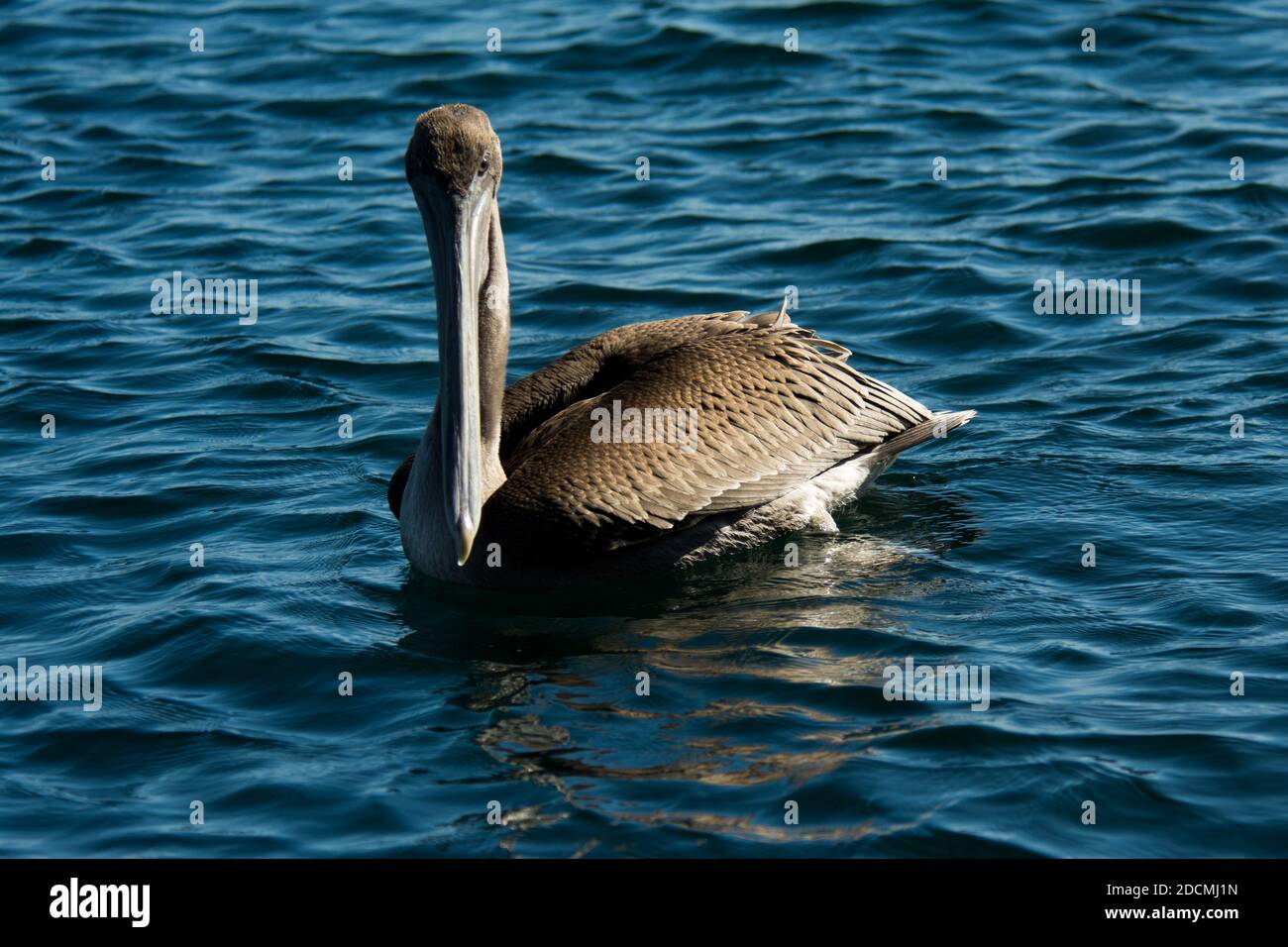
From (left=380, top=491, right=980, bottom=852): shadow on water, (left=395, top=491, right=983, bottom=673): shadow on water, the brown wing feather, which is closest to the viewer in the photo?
(left=380, top=491, right=980, bottom=852): shadow on water

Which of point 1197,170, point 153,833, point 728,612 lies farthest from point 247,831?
point 1197,170

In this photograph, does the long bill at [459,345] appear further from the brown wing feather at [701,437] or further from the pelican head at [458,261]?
the brown wing feather at [701,437]

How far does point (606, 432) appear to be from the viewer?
25.5ft

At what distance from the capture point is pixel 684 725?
658cm

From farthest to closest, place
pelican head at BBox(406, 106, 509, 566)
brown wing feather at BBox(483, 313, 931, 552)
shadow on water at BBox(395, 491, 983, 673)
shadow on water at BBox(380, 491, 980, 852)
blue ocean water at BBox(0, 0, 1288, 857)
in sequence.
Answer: brown wing feather at BBox(483, 313, 931, 552) → shadow on water at BBox(395, 491, 983, 673) → pelican head at BBox(406, 106, 509, 566) → blue ocean water at BBox(0, 0, 1288, 857) → shadow on water at BBox(380, 491, 980, 852)

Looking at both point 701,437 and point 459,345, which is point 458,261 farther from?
point 701,437

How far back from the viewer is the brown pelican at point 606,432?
23.3ft

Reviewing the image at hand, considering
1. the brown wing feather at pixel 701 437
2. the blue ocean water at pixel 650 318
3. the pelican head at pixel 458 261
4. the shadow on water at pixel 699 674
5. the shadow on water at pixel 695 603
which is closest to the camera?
the shadow on water at pixel 699 674

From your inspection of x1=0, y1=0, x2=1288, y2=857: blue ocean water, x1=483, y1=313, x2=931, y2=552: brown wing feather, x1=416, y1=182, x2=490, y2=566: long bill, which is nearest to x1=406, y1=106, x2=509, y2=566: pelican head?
x1=416, y1=182, x2=490, y2=566: long bill

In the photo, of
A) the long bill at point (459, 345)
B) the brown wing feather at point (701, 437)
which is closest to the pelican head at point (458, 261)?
the long bill at point (459, 345)

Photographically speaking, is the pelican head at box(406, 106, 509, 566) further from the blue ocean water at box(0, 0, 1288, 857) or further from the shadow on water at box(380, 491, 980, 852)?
the blue ocean water at box(0, 0, 1288, 857)

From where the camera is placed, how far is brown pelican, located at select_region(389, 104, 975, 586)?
711 centimetres

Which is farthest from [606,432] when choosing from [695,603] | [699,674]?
[699,674]

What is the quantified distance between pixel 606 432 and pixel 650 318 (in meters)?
3.51
